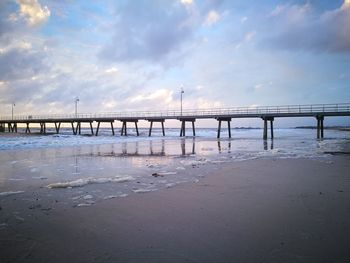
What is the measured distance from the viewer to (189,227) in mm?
4637

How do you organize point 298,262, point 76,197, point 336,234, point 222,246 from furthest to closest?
point 76,197 → point 336,234 → point 222,246 → point 298,262

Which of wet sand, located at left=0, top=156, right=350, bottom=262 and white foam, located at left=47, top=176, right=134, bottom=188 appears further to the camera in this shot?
white foam, located at left=47, top=176, right=134, bottom=188

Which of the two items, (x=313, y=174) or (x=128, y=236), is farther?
(x=313, y=174)

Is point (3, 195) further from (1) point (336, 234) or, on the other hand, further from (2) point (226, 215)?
(1) point (336, 234)

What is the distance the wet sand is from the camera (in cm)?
367

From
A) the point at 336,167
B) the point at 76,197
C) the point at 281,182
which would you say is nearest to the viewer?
Result: the point at 76,197

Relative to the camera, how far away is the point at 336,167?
11336 millimetres

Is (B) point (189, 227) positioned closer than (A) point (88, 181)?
Yes

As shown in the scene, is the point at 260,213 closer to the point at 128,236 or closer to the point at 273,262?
the point at 273,262

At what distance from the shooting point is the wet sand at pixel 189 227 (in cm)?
367

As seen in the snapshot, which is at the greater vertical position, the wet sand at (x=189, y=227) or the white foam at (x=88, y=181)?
the wet sand at (x=189, y=227)

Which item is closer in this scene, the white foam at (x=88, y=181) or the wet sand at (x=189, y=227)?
the wet sand at (x=189, y=227)

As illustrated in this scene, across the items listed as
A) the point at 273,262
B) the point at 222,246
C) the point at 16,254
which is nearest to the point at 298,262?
the point at 273,262

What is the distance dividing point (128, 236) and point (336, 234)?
318 centimetres
